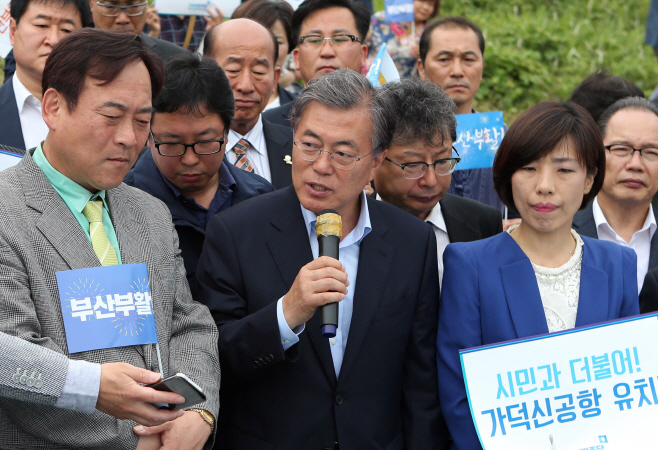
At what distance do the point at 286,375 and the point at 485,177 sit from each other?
267cm

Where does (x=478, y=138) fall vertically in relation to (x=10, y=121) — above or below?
below

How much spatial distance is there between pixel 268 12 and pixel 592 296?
417 cm

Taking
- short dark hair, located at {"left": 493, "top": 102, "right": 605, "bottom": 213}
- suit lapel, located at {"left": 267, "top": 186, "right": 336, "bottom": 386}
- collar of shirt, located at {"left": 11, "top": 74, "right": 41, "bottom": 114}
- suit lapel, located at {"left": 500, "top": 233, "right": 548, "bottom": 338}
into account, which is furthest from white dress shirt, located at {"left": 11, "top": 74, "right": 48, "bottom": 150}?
suit lapel, located at {"left": 500, "top": 233, "right": 548, "bottom": 338}

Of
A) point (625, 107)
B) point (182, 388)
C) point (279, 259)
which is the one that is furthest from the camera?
point (625, 107)

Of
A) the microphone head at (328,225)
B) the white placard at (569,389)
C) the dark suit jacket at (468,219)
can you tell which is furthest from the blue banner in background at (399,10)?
the white placard at (569,389)

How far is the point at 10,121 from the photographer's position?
440cm

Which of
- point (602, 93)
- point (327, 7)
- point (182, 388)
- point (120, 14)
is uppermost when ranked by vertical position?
point (327, 7)

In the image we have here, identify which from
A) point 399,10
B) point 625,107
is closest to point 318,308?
point 625,107

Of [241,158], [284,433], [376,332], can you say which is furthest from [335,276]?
[241,158]

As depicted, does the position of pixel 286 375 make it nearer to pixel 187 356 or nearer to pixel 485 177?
pixel 187 356

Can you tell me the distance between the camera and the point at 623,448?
9.75 ft

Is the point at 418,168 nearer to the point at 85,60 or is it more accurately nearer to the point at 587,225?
the point at 587,225

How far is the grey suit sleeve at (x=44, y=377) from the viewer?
8.00 ft

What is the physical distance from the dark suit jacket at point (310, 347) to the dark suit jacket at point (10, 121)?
5.63 feet
